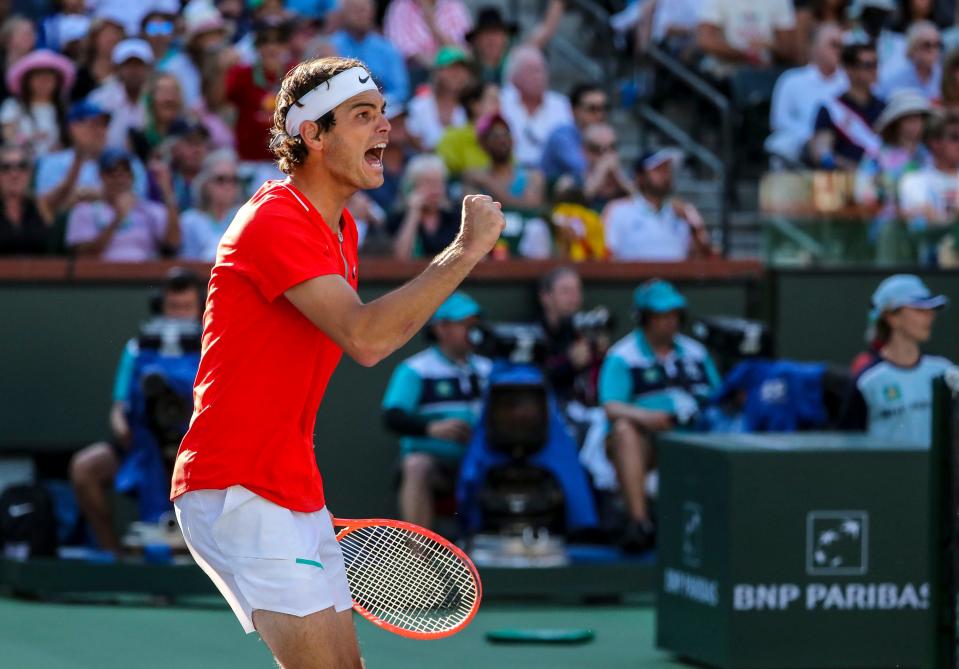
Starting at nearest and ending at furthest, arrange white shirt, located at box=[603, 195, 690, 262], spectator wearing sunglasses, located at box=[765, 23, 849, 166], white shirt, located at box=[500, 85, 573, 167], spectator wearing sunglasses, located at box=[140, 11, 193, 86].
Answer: white shirt, located at box=[603, 195, 690, 262] → white shirt, located at box=[500, 85, 573, 167] → spectator wearing sunglasses, located at box=[140, 11, 193, 86] → spectator wearing sunglasses, located at box=[765, 23, 849, 166]

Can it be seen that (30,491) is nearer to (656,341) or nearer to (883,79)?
(656,341)

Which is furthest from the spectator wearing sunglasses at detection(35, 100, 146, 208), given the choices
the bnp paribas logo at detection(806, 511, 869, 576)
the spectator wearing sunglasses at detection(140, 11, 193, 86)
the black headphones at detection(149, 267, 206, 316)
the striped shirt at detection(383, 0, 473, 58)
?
the bnp paribas logo at detection(806, 511, 869, 576)

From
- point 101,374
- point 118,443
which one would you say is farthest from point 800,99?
point 118,443

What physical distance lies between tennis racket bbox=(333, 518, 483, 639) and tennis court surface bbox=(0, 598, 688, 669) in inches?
112

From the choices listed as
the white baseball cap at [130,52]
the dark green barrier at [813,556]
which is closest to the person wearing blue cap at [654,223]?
the white baseball cap at [130,52]

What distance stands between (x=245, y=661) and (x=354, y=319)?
4105 millimetres

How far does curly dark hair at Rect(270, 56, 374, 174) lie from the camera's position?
4.24 meters

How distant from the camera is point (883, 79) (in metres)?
13.6

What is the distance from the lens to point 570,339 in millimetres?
10445

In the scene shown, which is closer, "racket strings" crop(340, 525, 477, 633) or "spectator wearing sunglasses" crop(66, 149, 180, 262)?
A: "racket strings" crop(340, 525, 477, 633)

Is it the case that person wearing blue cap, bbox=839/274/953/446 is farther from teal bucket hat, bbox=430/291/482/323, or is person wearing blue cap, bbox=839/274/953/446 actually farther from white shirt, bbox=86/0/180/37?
white shirt, bbox=86/0/180/37

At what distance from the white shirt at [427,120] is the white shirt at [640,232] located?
123 cm

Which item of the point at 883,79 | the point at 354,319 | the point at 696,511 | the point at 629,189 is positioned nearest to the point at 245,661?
the point at 696,511

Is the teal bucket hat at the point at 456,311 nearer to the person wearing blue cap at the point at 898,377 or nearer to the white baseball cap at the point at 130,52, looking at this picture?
the person wearing blue cap at the point at 898,377
